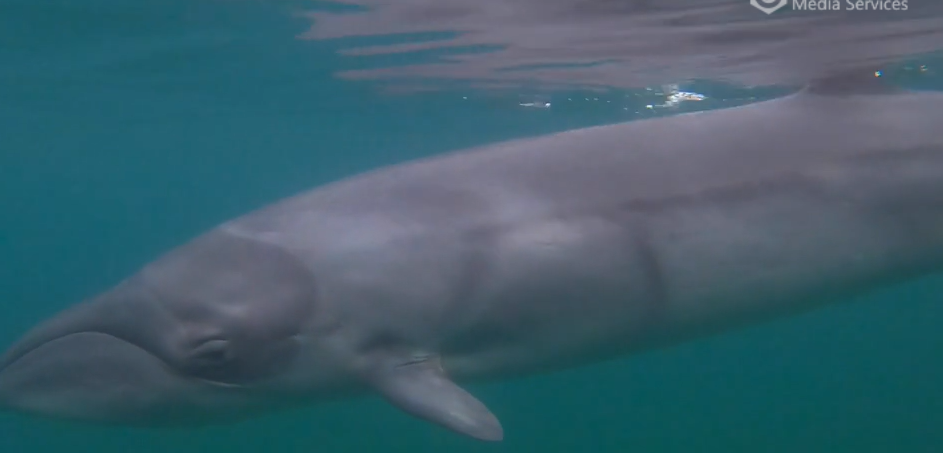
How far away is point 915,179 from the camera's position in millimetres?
7324

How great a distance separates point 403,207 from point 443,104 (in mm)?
21994

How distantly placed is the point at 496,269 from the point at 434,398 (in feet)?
3.87

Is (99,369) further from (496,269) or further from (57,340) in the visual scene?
(496,269)

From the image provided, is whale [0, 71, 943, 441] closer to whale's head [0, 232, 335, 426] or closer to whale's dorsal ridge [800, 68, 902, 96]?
whale's head [0, 232, 335, 426]

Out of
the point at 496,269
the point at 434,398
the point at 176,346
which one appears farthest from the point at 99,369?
the point at 496,269

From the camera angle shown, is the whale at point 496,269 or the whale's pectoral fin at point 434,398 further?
the whale at point 496,269

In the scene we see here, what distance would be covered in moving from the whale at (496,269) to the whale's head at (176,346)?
1cm

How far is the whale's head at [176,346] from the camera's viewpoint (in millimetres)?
5707

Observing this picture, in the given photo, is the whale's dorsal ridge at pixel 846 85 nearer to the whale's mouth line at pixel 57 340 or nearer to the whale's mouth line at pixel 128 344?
the whale's mouth line at pixel 128 344

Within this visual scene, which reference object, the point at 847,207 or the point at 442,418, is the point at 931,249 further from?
the point at 442,418

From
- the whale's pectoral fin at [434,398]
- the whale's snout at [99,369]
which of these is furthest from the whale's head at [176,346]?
the whale's pectoral fin at [434,398]

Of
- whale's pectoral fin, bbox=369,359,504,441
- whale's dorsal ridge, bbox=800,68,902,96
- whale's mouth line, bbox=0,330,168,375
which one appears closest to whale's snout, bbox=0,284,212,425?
whale's mouth line, bbox=0,330,168,375

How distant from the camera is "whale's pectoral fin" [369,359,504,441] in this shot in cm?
544

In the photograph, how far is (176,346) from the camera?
5723mm
